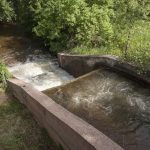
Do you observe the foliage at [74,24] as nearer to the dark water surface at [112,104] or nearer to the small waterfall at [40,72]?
the small waterfall at [40,72]

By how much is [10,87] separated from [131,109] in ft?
14.8

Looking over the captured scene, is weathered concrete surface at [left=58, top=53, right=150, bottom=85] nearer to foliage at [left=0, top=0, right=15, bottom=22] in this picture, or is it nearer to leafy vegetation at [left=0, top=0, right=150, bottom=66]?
leafy vegetation at [left=0, top=0, right=150, bottom=66]

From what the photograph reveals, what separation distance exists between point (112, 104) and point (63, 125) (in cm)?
224

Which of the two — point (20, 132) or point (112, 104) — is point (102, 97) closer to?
point (112, 104)

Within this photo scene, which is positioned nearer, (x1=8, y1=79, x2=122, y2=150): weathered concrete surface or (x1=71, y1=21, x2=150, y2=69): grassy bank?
(x1=8, y1=79, x2=122, y2=150): weathered concrete surface

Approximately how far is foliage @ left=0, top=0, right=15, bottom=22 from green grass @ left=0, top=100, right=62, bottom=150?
7.86 meters

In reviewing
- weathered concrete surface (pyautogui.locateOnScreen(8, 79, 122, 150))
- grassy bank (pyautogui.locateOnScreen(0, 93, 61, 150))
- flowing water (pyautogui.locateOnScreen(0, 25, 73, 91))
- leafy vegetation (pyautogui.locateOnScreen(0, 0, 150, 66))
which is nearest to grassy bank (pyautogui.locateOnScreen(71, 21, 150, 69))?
leafy vegetation (pyautogui.locateOnScreen(0, 0, 150, 66))

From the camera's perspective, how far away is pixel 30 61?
44.7 ft

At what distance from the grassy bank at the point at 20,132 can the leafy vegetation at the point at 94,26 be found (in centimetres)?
411

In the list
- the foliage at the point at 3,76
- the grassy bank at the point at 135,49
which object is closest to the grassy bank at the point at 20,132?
the foliage at the point at 3,76

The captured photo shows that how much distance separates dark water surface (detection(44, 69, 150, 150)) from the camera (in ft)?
24.6

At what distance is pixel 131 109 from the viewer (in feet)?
28.1

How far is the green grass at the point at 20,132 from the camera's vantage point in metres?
7.77

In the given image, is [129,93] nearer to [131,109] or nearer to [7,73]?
[131,109]
